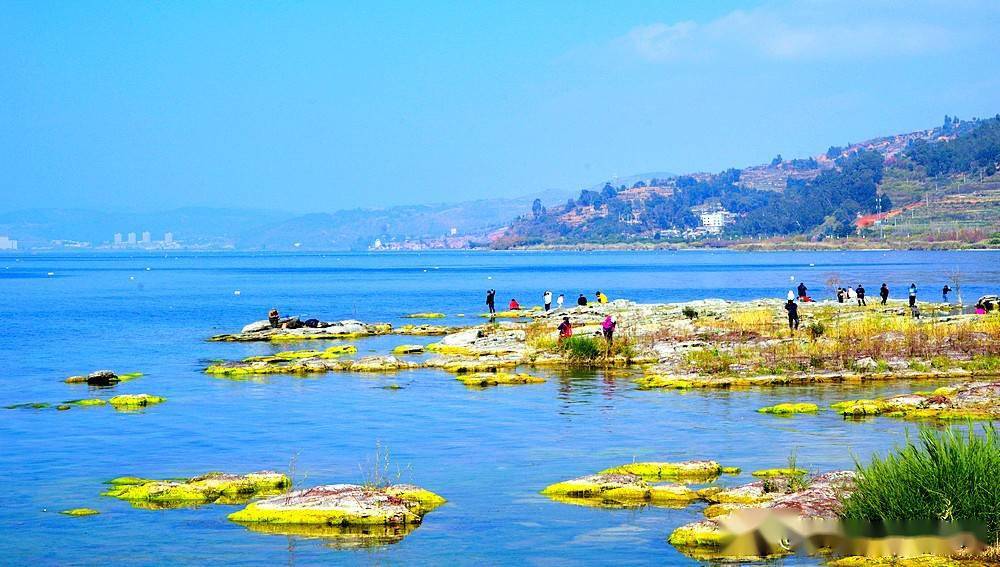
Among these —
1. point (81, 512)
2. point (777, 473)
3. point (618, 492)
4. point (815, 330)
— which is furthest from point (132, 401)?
point (815, 330)

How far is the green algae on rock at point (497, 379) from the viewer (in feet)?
156

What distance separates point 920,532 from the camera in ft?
61.6

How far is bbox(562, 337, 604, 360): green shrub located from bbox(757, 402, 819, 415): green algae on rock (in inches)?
617

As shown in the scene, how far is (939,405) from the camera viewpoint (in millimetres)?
35375

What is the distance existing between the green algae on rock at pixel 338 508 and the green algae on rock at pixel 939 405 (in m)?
17.2

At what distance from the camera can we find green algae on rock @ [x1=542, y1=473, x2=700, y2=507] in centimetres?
2523

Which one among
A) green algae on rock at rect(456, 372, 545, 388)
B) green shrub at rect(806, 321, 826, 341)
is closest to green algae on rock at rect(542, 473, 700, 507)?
green algae on rock at rect(456, 372, 545, 388)

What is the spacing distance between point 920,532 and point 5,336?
7560cm

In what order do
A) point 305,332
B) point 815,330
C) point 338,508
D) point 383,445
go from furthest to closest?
point 305,332 < point 815,330 < point 383,445 < point 338,508

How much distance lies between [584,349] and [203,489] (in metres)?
28.8

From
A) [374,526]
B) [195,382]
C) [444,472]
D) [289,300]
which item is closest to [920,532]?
[374,526]

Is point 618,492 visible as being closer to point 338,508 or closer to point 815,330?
point 338,508

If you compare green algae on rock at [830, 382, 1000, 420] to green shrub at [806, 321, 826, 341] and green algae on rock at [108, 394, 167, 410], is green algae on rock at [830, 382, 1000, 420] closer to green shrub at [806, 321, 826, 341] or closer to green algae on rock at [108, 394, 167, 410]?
green shrub at [806, 321, 826, 341]

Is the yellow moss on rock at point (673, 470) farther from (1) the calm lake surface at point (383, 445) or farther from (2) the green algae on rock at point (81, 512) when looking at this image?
(2) the green algae on rock at point (81, 512)
